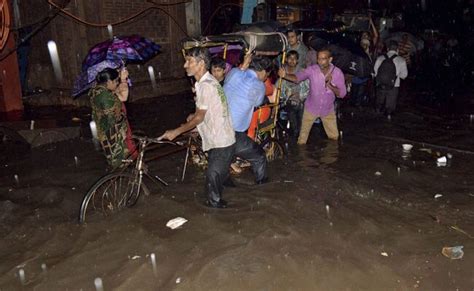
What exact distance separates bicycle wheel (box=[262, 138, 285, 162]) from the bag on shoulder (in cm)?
434

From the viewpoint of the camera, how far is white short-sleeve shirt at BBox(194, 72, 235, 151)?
4.76 m

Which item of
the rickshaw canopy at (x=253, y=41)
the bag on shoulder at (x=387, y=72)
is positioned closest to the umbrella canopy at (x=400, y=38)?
the bag on shoulder at (x=387, y=72)

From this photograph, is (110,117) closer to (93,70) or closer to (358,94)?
(93,70)

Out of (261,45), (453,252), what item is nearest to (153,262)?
(453,252)

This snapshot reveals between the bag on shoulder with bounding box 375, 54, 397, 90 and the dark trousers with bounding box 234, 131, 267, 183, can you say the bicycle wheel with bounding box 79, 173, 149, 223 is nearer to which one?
the dark trousers with bounding box 234, 131, 267, 183

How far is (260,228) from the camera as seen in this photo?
4.86 metres

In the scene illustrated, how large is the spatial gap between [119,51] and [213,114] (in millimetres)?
2290

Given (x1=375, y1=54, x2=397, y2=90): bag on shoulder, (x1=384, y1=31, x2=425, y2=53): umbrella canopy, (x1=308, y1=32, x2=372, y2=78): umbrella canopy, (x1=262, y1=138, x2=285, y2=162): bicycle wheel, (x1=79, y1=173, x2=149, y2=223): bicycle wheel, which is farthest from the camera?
(x1=384, y1=31, x2=425, y2=53): umbrella canopy

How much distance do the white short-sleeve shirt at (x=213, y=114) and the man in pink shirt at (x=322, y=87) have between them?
103 inches

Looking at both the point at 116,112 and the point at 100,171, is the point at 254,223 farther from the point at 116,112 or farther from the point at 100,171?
the point at 100,171

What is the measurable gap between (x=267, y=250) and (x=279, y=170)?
2.75 metres

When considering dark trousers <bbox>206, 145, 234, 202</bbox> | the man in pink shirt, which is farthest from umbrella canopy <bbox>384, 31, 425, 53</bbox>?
dark trousers <bbox>206, 145, 234, 202</bbox>

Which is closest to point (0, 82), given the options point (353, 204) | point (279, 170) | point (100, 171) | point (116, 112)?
point (100, 171)

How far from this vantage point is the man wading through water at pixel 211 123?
15.5 ft
